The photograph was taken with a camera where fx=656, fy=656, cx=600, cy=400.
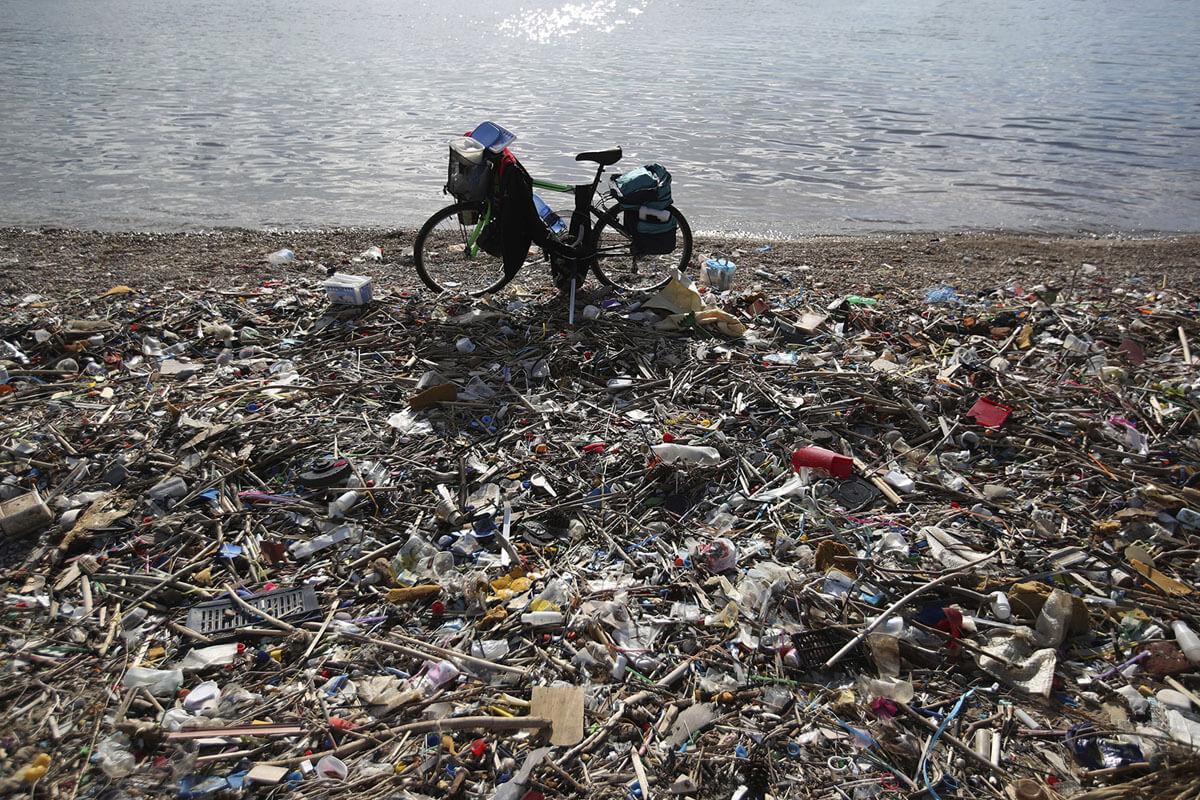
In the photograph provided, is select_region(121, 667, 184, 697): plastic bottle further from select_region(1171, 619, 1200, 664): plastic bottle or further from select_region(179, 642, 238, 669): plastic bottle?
select_region(1171, 619, 1200, 664): plastic bottle

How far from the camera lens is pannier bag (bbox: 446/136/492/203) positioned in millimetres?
5395

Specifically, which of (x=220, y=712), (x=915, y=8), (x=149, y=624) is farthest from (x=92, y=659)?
(x=915, y=8)

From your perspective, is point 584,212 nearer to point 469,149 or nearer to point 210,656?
point 469,149

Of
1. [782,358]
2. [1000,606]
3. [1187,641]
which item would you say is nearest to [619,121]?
[782,358]

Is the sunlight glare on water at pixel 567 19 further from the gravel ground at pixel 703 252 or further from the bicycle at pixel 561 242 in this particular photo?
the bicycle at pixel 561 242

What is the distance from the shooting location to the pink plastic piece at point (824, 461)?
384cm

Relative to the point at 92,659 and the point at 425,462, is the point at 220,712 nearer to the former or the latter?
the point at 92,659

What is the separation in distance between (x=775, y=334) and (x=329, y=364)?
3.57m

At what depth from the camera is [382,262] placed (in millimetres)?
7504

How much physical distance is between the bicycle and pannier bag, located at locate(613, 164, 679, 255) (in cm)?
2

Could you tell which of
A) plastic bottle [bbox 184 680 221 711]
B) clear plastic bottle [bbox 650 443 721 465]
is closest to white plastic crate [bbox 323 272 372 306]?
clear plastic bottle [bbox 650 443 721 465]

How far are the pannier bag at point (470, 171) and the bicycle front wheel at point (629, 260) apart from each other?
1.10 m

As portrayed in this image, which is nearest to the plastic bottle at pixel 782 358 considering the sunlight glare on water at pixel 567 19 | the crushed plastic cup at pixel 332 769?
the crushed plastic cup at pixel 332 769

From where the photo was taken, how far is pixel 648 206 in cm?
591
